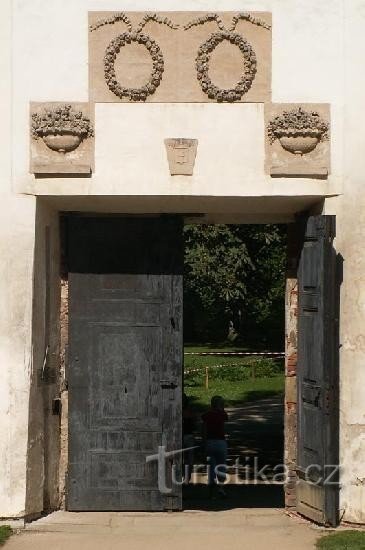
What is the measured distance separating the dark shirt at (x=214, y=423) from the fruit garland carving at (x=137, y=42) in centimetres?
427

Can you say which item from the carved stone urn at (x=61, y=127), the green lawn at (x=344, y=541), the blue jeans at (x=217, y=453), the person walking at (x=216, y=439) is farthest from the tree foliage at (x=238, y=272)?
the green lawn at (x=344, y=541)

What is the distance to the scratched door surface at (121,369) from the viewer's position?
411 inches

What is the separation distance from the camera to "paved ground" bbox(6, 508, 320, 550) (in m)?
9.17

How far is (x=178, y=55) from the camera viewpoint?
966 cm

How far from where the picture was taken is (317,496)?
31.9 ft

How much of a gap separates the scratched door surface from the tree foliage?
12.0 m

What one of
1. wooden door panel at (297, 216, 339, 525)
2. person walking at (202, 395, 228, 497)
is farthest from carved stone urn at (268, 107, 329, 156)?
person walking at (202, 395, 228, 497)

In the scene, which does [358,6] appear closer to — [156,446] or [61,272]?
[61,272]

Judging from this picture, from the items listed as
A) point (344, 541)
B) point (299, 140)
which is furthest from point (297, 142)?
point (344, 541)

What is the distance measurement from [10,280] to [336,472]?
10.2 ft

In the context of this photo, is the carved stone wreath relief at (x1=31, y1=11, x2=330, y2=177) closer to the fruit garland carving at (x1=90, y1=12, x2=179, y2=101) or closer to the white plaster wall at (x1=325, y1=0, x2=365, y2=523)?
the fruit garland carving at (x1=90, y1=12, x2=179, y2=101)

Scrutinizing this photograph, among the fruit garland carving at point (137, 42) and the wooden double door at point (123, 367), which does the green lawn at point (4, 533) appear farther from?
the fruit garland carving at point (137, 42)

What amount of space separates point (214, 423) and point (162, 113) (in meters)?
4.25

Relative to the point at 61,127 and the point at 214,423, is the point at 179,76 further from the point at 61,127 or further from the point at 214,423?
the point at 214,423
